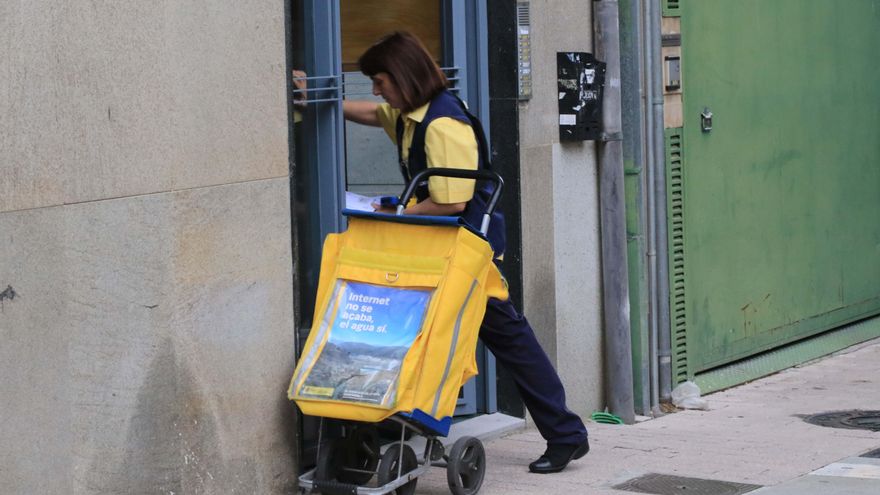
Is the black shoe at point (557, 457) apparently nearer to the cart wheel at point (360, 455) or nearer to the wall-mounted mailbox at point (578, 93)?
the cart wheel at point (360, 455)

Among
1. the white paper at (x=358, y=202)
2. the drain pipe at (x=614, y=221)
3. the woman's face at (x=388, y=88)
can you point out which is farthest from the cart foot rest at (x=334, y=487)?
the drain pipe at (x=614, y=221)

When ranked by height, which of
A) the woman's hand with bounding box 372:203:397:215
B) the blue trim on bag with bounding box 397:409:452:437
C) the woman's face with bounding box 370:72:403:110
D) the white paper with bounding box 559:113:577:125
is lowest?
the blue trim on bag with bounding box 397:409:452:437

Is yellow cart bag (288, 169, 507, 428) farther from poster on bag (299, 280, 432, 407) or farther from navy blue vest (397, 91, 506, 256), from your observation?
navy blue vest (397, 91, 506, 256)

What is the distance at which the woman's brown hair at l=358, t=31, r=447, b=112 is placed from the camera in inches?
225

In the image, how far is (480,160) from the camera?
5.86 m

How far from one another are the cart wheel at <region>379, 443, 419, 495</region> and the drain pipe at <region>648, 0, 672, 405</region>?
2755 millimetres

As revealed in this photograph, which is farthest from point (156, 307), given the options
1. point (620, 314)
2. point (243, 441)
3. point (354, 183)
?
point (620, 314)

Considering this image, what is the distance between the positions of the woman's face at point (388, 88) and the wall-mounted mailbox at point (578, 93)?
1.79m

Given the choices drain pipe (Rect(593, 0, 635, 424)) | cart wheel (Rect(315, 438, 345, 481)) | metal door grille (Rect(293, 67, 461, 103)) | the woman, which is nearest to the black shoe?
the woman

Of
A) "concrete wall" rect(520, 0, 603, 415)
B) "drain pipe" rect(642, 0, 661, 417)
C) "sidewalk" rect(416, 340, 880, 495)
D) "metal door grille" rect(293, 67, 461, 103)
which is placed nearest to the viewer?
"metal door grille" rect(293, 67, 461, 103)

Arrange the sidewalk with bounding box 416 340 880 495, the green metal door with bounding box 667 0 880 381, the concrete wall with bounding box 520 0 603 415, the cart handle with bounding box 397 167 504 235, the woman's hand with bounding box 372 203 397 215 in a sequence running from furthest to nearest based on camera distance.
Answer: the green metal door with bounding box 667 0 880 381
the concrete wall with bounding box 520 0 603 415
the sidewalk with bounding box 416 340 880 495
the woman's hand with bounding box 372 203 397 215
the cart handle with bounding box 397 167 504 235

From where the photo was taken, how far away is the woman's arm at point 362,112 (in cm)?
617

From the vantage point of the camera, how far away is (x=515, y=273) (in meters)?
7.10

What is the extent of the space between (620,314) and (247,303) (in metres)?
2.76
